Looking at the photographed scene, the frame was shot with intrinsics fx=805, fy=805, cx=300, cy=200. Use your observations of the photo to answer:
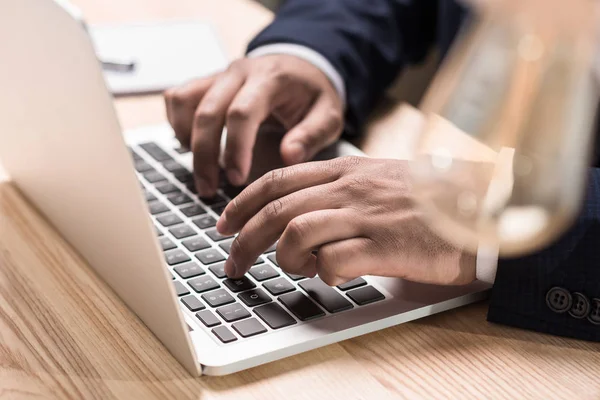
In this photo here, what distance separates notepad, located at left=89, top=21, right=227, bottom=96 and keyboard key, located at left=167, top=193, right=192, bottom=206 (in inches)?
10.6

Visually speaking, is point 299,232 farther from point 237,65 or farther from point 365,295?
point 237,65

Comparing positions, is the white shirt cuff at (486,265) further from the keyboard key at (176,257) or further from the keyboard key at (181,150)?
the keyboard key at (181,150)

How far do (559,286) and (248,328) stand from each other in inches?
10.3

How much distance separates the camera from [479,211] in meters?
0.31

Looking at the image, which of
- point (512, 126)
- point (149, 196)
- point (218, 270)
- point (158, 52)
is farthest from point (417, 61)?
point (512, 126)

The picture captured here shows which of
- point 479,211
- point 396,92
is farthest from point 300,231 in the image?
point 396,92

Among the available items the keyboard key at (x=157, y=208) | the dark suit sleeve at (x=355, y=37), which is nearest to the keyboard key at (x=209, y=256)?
the keyboard key at (x=157, y=208)

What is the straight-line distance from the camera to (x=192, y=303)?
24.6 inches

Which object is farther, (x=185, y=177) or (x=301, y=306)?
(x=185, y=177)

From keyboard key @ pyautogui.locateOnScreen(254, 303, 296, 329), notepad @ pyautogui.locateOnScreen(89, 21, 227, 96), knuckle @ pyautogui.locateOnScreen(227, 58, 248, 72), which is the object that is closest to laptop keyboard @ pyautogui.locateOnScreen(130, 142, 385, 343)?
keyboard key @ pyautogui.locateOnScreen(254, 303, 296, 329)

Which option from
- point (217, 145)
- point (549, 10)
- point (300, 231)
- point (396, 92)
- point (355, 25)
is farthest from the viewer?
point (396, 92)

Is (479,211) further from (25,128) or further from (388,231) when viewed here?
(25,128)

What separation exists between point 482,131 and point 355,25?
0.82 m

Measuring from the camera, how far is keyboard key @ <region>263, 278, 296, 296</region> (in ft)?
2.13
